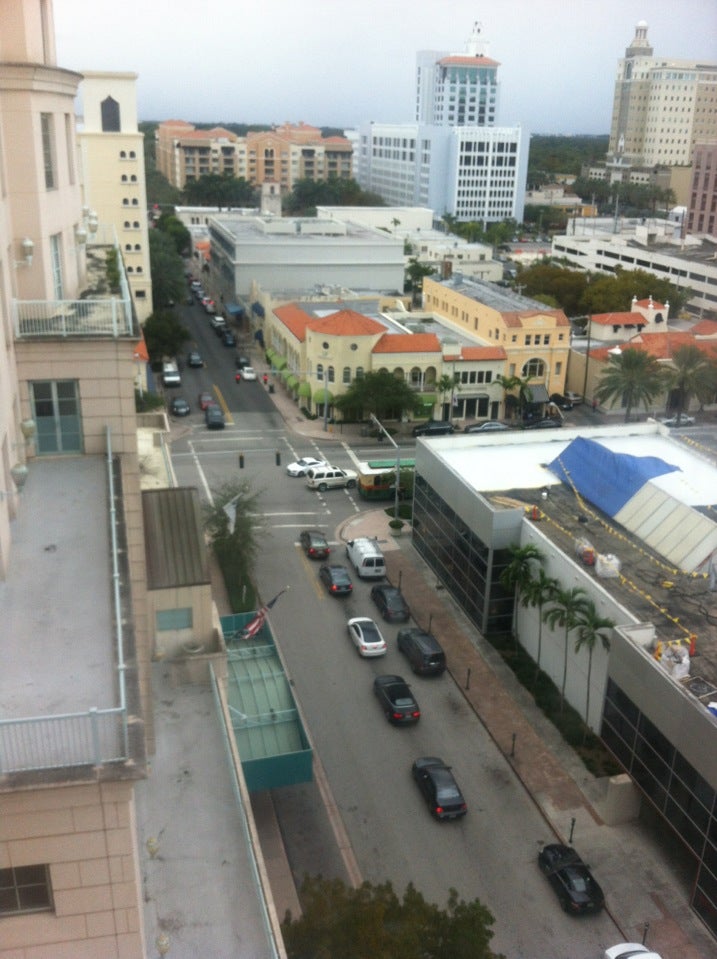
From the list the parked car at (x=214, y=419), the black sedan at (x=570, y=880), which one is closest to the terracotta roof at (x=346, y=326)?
the parked car at (x=214, y=419)

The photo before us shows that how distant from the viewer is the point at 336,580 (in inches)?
1123

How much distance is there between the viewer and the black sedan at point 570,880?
54.3 feet

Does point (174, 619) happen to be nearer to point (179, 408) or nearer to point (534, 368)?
point (179, 408)

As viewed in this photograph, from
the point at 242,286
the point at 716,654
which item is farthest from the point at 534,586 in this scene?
the point at 242,286

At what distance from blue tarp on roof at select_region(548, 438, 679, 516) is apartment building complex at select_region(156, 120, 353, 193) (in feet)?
412

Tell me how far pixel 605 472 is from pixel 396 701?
32.1 feet

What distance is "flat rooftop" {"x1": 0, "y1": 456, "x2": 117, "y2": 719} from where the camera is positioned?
332 inches

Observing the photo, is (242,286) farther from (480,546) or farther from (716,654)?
(716,654)

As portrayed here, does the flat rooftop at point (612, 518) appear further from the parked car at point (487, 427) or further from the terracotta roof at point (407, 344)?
the terracotta roof at point (407, 344)

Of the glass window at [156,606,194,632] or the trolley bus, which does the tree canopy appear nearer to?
the trolley bus

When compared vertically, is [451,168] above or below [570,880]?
above

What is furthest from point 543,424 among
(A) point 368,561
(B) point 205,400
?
(A) point 368,561

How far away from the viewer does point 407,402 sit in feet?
148

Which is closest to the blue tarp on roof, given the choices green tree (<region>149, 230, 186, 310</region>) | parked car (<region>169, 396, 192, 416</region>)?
parked car (<region>169, 396, 192, 416</region>)
